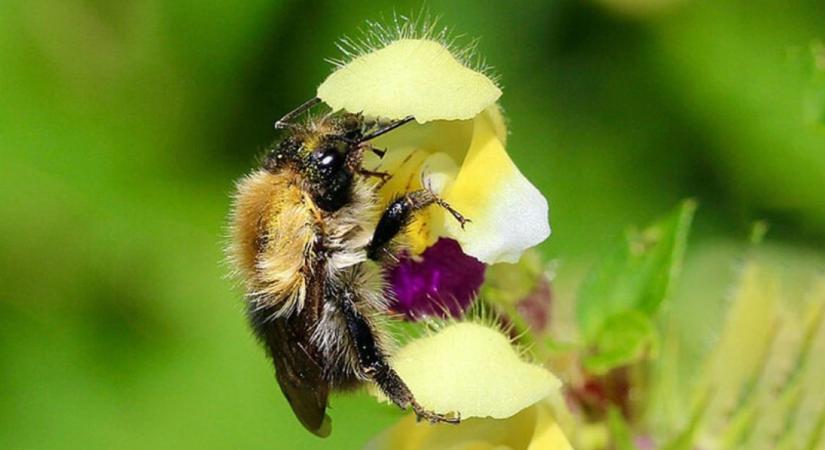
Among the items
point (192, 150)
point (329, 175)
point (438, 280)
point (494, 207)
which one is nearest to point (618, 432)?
point (438, 280)

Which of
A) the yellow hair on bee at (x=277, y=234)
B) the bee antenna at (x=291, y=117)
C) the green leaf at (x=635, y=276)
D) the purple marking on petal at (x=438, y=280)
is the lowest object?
the green leaf at (x=635, y=276)

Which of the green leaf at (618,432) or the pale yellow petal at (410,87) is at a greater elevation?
the pale yellow petal at (410,87)

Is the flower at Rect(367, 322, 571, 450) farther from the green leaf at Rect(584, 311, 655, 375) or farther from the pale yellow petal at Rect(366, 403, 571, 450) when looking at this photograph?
the green leaf at Rect(584, 311, 655, 375)

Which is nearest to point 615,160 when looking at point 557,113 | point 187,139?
point 557,113

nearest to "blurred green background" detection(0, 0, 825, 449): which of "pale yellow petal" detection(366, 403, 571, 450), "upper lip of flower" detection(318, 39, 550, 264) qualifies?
"pale yellow petal" detection(366, 403, 571, 450)

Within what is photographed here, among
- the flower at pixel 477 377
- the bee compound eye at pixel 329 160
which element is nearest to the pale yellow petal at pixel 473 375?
the flower at pixel 477 377

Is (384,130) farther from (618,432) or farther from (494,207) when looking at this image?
(618,432)

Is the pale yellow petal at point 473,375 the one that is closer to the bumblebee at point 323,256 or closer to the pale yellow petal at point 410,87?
the bumblebee at point 323,256
